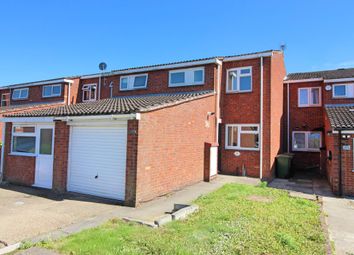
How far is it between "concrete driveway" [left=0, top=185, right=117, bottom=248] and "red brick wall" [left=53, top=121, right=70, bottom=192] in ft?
1.60

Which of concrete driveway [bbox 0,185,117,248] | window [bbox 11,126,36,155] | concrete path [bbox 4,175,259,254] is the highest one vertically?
window [bbox 11,126,36,155]

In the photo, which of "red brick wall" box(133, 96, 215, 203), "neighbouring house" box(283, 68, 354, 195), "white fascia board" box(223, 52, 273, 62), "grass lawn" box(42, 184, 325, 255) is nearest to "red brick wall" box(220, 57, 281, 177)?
"white fascia board" box(223, 52, 273, 62)

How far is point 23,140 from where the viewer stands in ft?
40.0

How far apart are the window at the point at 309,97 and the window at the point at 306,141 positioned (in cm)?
211

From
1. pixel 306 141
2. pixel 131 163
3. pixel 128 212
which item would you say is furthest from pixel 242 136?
pixel 128 212

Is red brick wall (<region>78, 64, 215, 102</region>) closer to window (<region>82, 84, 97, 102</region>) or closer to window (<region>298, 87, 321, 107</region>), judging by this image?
window (<region>82, 84, 97, 102</region>)

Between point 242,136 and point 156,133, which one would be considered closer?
point 156,133

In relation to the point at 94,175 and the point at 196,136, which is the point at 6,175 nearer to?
the point at 94,175

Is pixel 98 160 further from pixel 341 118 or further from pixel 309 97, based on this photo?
pixel 309 97

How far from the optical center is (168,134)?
396 inches

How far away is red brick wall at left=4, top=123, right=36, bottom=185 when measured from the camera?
11508mm

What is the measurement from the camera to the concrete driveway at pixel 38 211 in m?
6.13

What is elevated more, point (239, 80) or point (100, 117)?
point (239, 80)

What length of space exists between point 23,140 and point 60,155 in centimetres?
322
